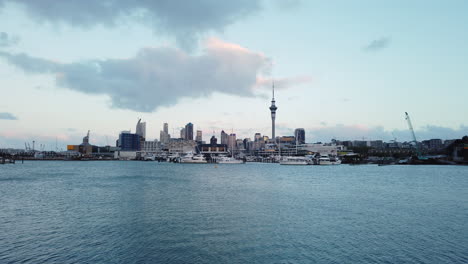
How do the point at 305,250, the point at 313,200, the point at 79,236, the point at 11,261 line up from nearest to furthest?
the point at 11,261, the point at 305,250, the point at 79,236, the point at 313,200

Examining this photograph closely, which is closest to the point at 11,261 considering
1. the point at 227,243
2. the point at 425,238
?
the point at 227,243

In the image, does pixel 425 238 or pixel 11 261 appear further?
pixel 425 238

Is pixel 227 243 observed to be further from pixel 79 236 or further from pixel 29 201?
pixel 29 201

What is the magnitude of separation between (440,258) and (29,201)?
49.4 meters

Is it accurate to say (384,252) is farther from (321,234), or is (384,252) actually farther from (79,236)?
(79,236)

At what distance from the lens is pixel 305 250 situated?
2253cm

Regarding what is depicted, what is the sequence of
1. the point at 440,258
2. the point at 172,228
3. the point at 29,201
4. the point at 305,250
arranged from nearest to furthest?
the point at 440,258, the point at 305,250, the point at 172,228, the point at 29,201

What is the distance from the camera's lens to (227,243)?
23.9 metres

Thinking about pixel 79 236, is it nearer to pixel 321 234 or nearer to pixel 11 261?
pixel 11 261

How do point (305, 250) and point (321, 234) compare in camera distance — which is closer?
point (305, 250)

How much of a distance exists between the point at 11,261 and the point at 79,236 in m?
6.34

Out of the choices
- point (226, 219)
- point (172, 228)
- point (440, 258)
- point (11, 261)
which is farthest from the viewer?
point (226, 219)

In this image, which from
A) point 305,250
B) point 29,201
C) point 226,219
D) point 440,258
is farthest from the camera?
point 29,201

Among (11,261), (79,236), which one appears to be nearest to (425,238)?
(79,236)
